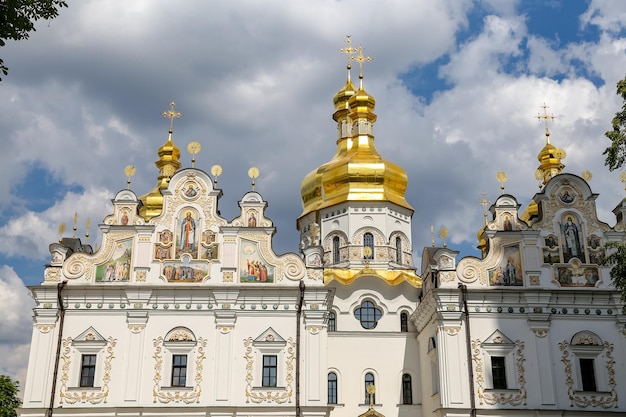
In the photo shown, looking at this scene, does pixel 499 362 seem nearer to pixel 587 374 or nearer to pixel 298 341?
pixel 587 374

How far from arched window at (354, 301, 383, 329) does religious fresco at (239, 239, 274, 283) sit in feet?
20.9

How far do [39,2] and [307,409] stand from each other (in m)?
16.2

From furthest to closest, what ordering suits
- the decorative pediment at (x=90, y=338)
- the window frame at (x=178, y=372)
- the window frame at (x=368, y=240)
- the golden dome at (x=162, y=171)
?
the golden dome at (x=162, y=171) → the window frame at (x=368, y=240) → the decorative pediment at (x=90, y=338) → the window frame at (x=178, y=372)

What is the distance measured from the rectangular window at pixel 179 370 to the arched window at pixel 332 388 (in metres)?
6.82

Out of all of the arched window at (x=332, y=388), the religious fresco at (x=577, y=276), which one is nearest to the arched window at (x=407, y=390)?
the arched window at (x=332, y=388)

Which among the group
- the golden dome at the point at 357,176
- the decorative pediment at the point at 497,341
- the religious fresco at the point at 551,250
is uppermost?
the golden dome at the point at 357,176

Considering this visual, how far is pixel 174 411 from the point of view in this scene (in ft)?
80.4

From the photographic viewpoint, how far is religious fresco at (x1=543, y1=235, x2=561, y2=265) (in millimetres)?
26922

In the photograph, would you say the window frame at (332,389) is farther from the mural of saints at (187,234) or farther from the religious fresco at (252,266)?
the mural of saints at (187,234)

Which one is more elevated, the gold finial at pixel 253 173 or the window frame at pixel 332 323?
the gold finial at pixel 253 173

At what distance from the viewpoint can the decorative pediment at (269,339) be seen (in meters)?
25.5

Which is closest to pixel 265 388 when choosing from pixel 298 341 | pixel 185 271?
pixel 298 341

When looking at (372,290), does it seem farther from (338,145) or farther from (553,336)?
(338,145)

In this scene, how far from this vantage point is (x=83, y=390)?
24.8m
